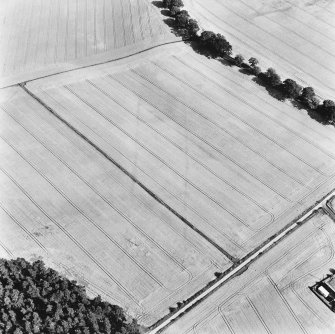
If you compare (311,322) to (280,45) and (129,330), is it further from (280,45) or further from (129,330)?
(280,45)

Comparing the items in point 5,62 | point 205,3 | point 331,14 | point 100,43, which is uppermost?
point 331,14

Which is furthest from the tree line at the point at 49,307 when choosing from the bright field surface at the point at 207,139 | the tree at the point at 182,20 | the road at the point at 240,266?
the tree at the point at 182,20

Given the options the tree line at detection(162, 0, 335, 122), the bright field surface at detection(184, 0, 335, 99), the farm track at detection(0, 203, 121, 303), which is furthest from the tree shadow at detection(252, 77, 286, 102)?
the farm track at detection(0, 203, 121, 303)

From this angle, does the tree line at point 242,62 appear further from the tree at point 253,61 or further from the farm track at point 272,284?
the farm track at point 272,284

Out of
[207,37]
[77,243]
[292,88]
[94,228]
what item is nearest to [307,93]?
[292,88]

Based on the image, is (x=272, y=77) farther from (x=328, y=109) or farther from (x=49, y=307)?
(x=49, y=307)

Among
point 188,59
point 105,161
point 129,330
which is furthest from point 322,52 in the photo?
point 129,330

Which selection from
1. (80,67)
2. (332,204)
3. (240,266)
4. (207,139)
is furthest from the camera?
(80,67)
